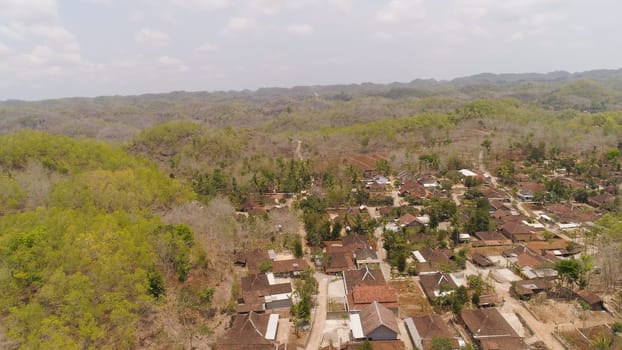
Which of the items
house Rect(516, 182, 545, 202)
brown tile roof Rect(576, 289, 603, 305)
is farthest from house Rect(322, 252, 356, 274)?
house Rect(516, 182, 545, 202)

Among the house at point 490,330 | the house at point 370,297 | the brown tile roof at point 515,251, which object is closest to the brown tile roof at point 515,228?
the brown tile roof at point 515,251

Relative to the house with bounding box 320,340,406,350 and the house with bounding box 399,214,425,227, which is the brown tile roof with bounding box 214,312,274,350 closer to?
the house with bounding box 320,340,406,350

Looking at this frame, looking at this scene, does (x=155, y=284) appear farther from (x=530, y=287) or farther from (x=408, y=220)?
(x=408, y=220)

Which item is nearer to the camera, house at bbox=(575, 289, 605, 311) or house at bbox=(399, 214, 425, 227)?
house at bbox=(575, 289, 605, 311)

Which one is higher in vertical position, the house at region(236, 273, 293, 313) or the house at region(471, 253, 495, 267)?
the house at region(236, 273, 293, 313)

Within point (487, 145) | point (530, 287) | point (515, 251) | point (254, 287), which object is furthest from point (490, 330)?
point (487, 145)

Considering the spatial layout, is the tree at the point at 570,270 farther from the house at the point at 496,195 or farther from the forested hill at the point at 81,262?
the forested hill at the point at 81,262
